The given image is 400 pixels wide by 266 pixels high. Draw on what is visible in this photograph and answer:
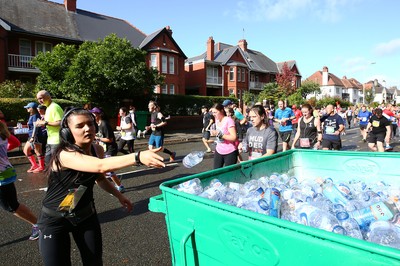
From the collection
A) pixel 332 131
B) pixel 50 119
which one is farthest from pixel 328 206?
pixel 332 131

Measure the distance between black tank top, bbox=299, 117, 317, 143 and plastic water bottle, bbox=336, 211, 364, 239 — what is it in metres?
5.68

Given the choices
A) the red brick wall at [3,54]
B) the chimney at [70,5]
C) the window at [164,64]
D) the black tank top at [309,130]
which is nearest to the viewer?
the black tank top at [309,130]

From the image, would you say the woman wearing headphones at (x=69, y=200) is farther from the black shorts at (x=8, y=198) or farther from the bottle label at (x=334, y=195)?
the bottle label at (x=334, y=195)

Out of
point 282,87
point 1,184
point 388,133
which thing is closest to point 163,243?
point 1,184

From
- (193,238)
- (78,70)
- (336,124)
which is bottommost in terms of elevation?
(193,238)

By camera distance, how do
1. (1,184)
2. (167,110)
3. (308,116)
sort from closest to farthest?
(1,184), (308,116), (167,110)

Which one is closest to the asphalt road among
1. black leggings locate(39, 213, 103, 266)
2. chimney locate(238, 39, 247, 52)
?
black leggings locate(39, 213, 103, 266)

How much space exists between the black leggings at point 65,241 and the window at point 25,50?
86.7 feet

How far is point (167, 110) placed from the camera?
22750 millimetres

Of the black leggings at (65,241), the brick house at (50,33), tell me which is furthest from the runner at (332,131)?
the brick house at (50,33)

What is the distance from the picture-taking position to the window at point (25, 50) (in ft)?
78.7

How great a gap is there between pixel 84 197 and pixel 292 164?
299cm

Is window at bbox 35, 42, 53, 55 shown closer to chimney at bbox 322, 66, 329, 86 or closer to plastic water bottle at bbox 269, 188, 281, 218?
plastic water bottle at bbox 269, 188, 281, 218

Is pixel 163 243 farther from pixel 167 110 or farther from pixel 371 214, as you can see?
pixel 167 110
